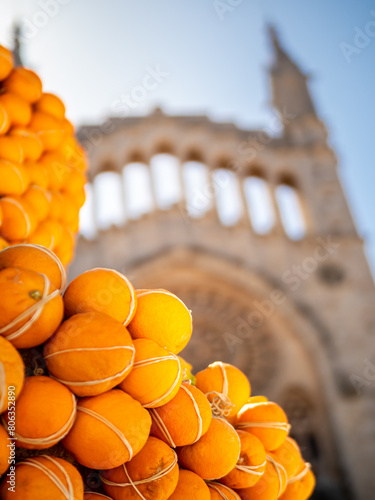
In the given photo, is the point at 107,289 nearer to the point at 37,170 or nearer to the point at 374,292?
the point at 37,170

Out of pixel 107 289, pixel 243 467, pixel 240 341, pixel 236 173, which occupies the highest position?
pixel 107 289

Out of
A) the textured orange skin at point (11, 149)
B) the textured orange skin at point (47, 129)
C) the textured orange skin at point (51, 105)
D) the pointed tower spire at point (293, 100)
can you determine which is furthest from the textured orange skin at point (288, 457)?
the pointed tower spire at point (293, 100)

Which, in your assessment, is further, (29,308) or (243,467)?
(243,467)

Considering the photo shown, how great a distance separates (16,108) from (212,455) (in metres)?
2.07

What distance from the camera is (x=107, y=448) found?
132 centimetres

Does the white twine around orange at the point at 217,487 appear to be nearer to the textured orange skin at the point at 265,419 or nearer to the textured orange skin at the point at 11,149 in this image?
the textured orange skin at the point at 265,419

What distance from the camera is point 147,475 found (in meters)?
1.38

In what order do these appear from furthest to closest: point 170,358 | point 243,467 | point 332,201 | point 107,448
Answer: point 332,201, point 243,467, point 170,358, point 107,448

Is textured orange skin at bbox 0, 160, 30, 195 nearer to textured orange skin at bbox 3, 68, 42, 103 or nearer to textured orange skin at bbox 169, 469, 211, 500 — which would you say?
textured orange skin at bbox 3, 68, 42, 103

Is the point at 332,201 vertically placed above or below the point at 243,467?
below

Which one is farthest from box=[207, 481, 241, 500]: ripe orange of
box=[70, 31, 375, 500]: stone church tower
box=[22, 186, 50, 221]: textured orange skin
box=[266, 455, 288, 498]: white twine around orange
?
box=[70, 31, 375, 500]: stone church tower

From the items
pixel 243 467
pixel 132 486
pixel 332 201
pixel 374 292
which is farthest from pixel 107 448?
pixel 332 201

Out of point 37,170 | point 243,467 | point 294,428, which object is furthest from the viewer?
point 294,428

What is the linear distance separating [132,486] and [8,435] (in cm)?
44
